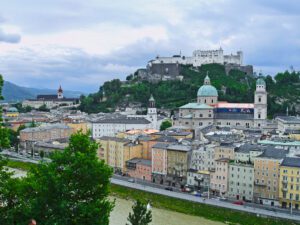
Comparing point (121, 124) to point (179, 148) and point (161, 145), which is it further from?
point (179, 148)

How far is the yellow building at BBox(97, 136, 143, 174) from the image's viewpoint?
3925 centimetres

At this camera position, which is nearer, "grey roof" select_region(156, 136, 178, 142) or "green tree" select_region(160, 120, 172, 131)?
"grey roof" select_region(156, 136, 178, 142)

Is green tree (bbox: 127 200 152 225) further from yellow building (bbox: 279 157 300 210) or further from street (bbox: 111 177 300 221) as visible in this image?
yellow building (bbox: 279 157 300 210)

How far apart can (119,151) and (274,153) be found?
50.3 ft

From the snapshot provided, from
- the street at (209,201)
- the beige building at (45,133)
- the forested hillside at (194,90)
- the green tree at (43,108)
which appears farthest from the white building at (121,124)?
the green tree at (43,108)

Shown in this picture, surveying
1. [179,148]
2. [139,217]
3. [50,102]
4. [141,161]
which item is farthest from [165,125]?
[50,102]

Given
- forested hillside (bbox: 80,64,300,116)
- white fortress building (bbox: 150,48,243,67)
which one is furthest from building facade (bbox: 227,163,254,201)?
white fortress building (bbox: 150,48,243,67)

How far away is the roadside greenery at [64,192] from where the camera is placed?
10.2m

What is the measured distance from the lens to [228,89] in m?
74.4

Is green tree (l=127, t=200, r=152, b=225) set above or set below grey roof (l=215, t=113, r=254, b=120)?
below

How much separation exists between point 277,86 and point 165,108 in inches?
797

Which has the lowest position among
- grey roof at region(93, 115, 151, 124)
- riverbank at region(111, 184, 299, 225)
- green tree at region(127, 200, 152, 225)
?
riverbank at region(111, 184, 299, 225)

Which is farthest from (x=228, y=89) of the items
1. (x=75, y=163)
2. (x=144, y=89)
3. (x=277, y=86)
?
(x=75, y=163)

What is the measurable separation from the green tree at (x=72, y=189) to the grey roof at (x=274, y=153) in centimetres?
2030
